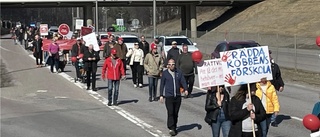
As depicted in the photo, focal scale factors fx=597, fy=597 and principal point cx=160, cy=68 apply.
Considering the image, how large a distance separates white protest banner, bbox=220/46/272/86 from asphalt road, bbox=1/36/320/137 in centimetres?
30

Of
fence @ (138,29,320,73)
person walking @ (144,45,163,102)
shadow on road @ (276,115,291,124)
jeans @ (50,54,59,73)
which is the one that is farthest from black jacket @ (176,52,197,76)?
fence @ (138,29,320,73)

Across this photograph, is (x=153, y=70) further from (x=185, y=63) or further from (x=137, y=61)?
(x=137, y=61)

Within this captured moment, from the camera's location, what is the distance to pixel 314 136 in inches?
240

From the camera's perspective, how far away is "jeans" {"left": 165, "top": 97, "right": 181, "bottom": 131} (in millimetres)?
11945

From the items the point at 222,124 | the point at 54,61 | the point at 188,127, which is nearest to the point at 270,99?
the point at 222,124

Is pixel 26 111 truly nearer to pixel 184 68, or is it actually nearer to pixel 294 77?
pixel 184 68

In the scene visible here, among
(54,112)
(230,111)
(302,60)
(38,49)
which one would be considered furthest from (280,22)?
(230,111)

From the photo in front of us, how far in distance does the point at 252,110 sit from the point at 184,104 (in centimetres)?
962

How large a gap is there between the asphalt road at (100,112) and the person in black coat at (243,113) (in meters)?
0.47

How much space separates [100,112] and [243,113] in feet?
27.8

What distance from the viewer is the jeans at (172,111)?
11.9 meters

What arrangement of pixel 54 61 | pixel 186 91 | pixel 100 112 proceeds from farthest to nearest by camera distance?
pixel 54 61, pixel 100 112, pixel 186 91

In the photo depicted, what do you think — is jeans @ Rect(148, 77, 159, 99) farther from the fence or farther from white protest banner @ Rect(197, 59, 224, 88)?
the fence

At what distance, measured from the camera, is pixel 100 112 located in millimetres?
15484
